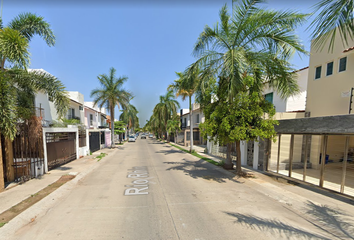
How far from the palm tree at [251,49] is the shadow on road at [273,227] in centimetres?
451

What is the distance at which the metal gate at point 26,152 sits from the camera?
23.5ft

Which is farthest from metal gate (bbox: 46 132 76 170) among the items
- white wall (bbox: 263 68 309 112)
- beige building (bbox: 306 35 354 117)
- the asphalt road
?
white wall (bbox: 263 68 309 112)

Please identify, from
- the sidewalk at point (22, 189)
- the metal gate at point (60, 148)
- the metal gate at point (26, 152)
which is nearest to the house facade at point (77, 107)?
the metal gate at point (60, 148)

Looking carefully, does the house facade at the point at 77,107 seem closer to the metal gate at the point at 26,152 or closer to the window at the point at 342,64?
the metal gate at the point at 26,152

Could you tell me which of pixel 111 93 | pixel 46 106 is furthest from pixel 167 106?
pixel 46 106

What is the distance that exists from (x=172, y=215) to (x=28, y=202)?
15.3 feet

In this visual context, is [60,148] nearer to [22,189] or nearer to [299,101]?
[22,189]

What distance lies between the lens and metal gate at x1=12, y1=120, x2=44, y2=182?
23.5ft

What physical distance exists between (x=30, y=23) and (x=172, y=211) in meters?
10.1

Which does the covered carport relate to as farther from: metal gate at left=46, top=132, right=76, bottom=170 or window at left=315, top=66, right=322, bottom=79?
metal gate at left=46, top=132, right=76, bottom=170

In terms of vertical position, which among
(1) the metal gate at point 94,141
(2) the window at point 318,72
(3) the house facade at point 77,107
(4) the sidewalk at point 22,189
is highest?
(2) the window at point 318,72

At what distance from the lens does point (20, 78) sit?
7234 mm

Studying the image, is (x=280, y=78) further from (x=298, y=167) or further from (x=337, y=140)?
(x=298, y=167)

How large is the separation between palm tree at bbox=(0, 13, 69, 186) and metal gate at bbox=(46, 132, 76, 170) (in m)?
2.61
